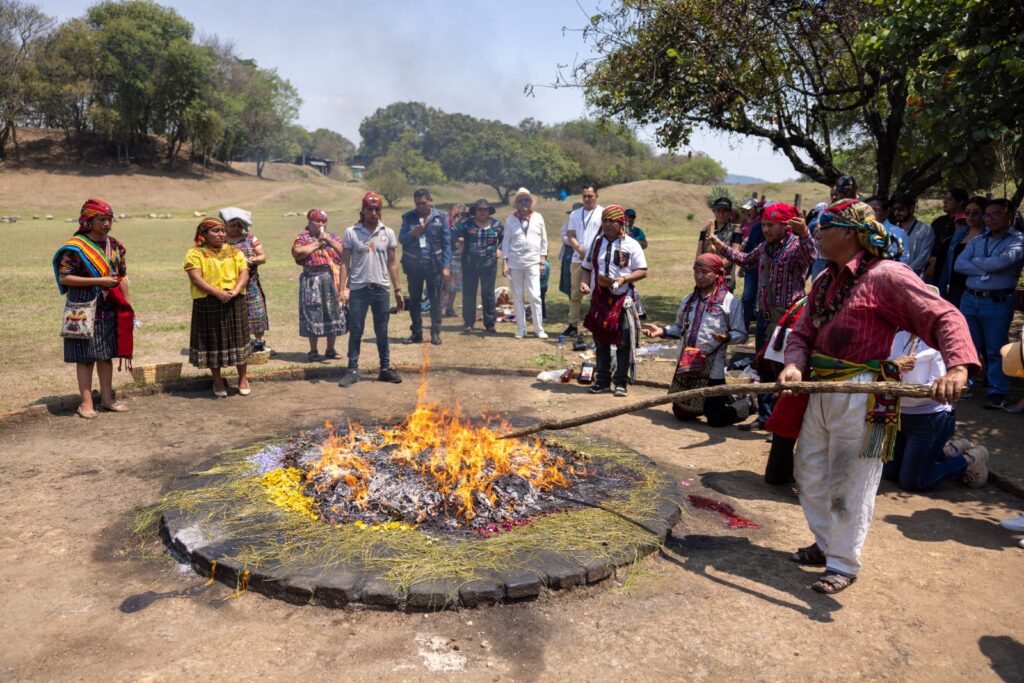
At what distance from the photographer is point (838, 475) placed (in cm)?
414

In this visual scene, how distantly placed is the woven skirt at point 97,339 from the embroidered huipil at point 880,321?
6.23m

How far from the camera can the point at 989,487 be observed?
5938 mm

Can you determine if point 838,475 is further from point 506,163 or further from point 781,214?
point 506,163

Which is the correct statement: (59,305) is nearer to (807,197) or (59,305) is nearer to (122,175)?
(807,197)

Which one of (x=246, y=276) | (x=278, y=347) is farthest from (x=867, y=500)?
(x=278, y=347)

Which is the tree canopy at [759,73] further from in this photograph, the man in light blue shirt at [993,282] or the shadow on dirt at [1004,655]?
the shadow on dirt at [1004,655]

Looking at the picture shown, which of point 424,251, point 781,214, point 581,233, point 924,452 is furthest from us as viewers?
point 581,233

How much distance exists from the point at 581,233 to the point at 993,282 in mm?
5486

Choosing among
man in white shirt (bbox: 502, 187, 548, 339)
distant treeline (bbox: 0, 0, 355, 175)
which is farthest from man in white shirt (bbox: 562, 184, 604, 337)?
distant treeline (bbox: 0, 0, 355, 175)

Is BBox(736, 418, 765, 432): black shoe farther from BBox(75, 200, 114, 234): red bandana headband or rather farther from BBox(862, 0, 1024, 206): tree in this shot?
BBox(75, 200, 114, 234): red bandana headband

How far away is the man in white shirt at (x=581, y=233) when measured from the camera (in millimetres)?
11102

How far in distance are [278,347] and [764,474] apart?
722 centimetres

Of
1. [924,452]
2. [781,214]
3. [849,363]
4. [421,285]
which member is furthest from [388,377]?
[849,363]

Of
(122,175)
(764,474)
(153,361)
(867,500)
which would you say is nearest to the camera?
(867,500)
